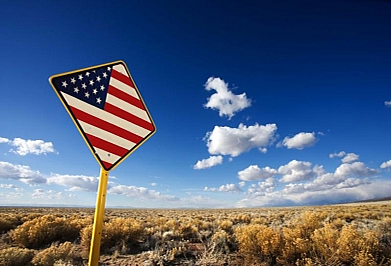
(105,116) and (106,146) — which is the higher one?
(105,116)

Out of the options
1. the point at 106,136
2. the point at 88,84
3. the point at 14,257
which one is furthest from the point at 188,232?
the point at 88,84

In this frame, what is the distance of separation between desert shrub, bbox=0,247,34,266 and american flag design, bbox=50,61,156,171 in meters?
6.01

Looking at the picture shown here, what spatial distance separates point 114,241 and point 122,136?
768 cm

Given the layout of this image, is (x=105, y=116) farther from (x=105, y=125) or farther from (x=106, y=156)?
(x=106, y=156)

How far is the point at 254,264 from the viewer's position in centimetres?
576

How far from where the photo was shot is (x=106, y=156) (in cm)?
167

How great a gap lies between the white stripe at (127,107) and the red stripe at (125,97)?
0.03 meters

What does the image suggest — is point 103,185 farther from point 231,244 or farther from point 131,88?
point 231,244

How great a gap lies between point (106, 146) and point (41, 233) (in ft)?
30.6

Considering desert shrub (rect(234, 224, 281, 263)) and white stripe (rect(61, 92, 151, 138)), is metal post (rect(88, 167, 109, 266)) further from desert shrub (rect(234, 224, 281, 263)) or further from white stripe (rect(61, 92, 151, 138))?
desert shrub (rect(234, 224, 281, 263))

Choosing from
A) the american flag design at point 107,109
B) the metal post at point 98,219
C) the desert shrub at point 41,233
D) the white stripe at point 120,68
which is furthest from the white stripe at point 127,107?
the desert shrub at point 41,233

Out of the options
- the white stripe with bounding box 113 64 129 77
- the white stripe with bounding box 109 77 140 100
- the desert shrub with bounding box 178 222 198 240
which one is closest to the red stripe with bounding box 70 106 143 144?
the white stripe with bounding box 109 77 140 100

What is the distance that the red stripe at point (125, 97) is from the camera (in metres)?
1.88

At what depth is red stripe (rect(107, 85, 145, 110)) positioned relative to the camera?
1.88 metres
